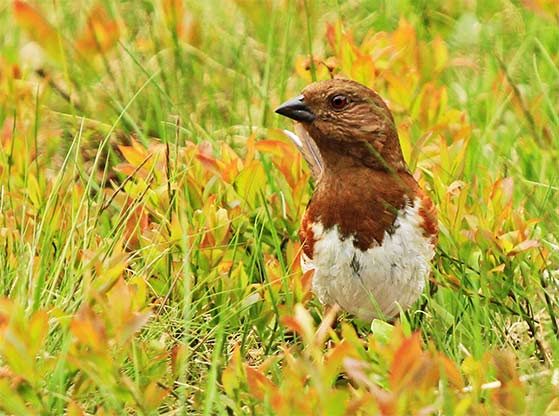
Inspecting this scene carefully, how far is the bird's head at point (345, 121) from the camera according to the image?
3.94m

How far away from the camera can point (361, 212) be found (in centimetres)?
379

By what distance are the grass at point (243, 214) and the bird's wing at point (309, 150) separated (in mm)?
65

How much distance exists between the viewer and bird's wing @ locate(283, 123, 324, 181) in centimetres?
A: 421

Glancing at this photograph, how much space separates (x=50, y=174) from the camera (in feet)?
15.8

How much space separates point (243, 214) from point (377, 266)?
0.61 meters

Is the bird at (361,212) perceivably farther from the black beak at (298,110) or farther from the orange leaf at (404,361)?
the orange leaf at (404,361)

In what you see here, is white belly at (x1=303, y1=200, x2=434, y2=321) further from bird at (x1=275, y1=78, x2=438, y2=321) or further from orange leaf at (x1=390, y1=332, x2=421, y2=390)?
orange leaf at (x1=390, y1=332, x2=421, y2=390)

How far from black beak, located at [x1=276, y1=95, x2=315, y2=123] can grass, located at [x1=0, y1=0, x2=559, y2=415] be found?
0.27 m

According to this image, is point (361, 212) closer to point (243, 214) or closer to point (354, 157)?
point (354, 157)

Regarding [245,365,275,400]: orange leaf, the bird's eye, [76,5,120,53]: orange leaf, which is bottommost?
[245,365,275,400]: orange leaf

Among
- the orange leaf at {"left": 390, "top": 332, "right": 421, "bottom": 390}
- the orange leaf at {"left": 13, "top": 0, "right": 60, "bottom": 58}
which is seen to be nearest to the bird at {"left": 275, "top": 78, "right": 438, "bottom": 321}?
the orange leaf at {"left": 390, "top": 332, "right": 421, "bottom": 390}

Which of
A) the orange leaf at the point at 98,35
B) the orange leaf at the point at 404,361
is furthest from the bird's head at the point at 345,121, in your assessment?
the orange leaf at the point at 98,35

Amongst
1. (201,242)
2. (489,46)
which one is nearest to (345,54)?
(489,46)

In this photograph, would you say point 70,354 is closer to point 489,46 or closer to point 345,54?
point 345,54
